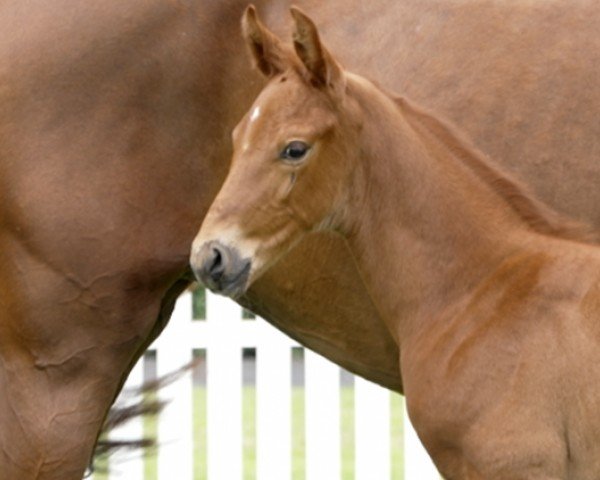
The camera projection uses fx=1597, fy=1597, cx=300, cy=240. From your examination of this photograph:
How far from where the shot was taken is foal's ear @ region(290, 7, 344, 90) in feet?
12.5

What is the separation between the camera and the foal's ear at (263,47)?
3984 mm

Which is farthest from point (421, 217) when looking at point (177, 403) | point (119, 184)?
point (177, 403)

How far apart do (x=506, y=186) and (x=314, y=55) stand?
0.60 m

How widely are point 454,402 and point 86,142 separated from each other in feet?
4.74

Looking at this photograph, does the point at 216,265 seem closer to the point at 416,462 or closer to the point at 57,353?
the point at 57,353

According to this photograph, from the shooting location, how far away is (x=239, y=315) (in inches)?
283

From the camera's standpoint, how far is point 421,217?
13.1 feet

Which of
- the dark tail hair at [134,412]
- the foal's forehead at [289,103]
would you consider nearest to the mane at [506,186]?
the foal's forehead at [289,103]

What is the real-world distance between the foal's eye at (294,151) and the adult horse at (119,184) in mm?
622

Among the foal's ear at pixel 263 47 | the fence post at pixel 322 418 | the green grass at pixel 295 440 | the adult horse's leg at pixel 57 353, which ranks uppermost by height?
the green grass at pixel 295 440

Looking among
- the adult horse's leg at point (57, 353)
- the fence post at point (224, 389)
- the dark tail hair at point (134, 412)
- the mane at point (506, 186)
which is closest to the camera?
the mane at point (506, 186)

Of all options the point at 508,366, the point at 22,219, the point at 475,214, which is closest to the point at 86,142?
A: the point at 22,219

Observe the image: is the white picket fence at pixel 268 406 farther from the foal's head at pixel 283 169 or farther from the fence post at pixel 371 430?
the foal's head at pixel 283 169

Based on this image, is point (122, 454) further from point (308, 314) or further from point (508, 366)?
point (508, 366)
